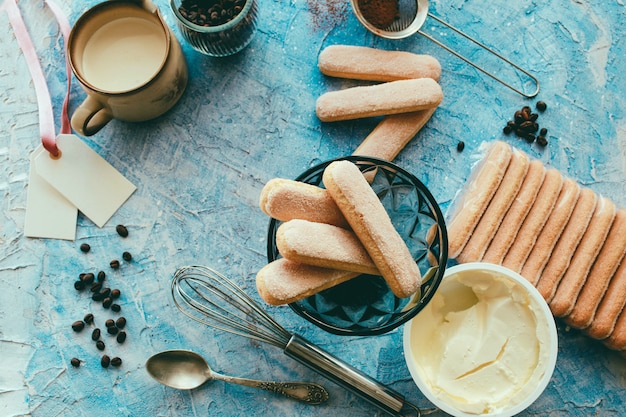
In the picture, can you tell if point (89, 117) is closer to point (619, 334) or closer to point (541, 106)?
point (541, 106)

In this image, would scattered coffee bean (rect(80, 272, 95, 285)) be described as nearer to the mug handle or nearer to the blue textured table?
the blue textured table

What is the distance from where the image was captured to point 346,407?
3.58 feet

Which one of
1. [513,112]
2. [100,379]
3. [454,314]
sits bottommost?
[100,379]

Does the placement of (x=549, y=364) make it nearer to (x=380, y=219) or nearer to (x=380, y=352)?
(x=380, y=352)

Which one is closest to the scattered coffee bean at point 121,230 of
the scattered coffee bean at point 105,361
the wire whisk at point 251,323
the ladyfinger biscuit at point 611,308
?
the wire whisk at point 251,323

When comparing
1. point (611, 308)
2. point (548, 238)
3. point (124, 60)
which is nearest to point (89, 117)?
point (124, 60)

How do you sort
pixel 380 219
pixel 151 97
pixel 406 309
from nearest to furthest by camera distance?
1. pixel 380 219
2. pixel 406 309
3. pixel 151 97

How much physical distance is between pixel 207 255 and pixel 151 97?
0.99 ft

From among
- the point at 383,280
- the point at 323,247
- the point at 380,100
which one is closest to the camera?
the point at 323,247

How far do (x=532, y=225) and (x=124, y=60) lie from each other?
2.56ft

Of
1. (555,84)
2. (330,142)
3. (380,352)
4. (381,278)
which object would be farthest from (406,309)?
(555,84)

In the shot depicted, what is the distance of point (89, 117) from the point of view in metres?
1.05

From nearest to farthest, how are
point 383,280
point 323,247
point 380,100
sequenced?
point 323,247
point 383,280
point 380,100

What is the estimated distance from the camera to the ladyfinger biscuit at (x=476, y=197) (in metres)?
1.04
